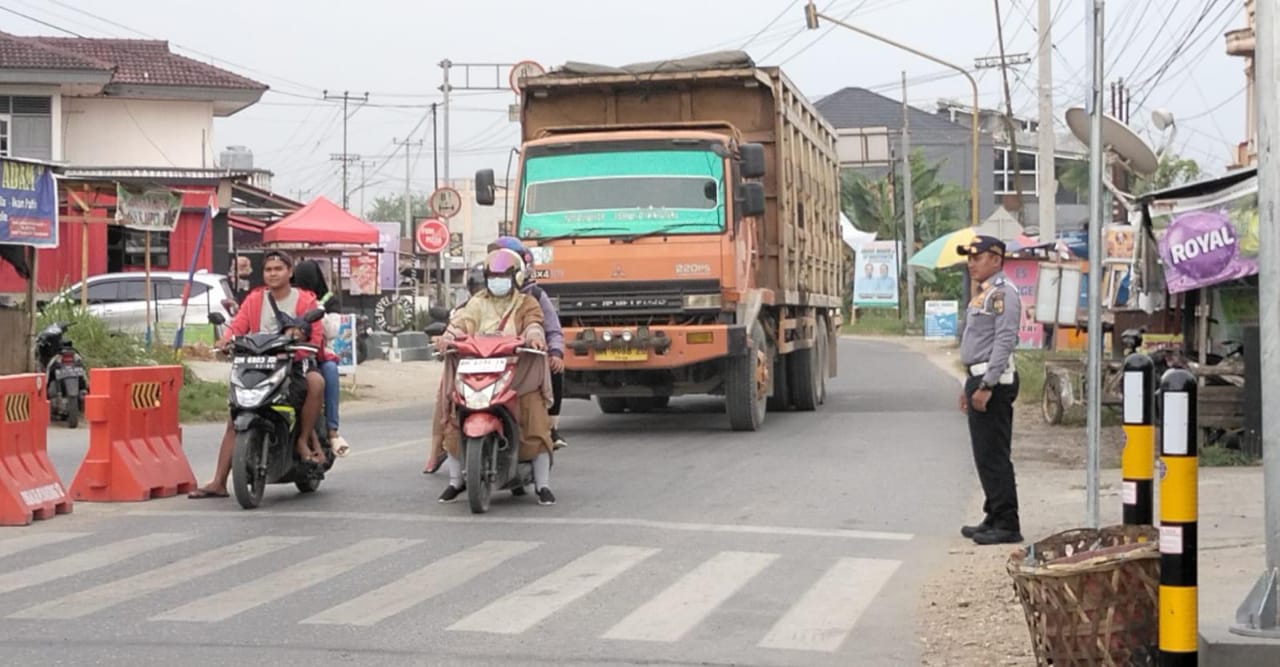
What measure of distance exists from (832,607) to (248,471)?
4557 mm

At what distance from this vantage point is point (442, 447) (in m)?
11.6

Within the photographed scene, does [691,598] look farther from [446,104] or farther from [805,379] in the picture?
[446,104]

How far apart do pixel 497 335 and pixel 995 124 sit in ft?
235

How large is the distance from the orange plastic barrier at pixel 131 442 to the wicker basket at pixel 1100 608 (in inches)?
294

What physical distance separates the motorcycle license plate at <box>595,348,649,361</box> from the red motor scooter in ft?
15.8

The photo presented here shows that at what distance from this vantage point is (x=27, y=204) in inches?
727

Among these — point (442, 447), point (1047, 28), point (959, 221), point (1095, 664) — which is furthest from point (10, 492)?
point (959, 221)

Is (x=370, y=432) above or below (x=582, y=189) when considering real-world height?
below

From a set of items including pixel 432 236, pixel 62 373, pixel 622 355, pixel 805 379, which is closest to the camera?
pixel 622 355

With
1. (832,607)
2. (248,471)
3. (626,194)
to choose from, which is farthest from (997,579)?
(626,194)

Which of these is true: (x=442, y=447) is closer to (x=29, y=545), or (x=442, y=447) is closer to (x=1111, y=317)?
(x=29, y=545)

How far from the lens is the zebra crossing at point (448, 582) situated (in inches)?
290

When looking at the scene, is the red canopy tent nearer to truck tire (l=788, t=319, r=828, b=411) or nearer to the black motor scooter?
the black motor scooter

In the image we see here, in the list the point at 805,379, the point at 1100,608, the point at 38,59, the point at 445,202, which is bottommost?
the point at 1100,608
